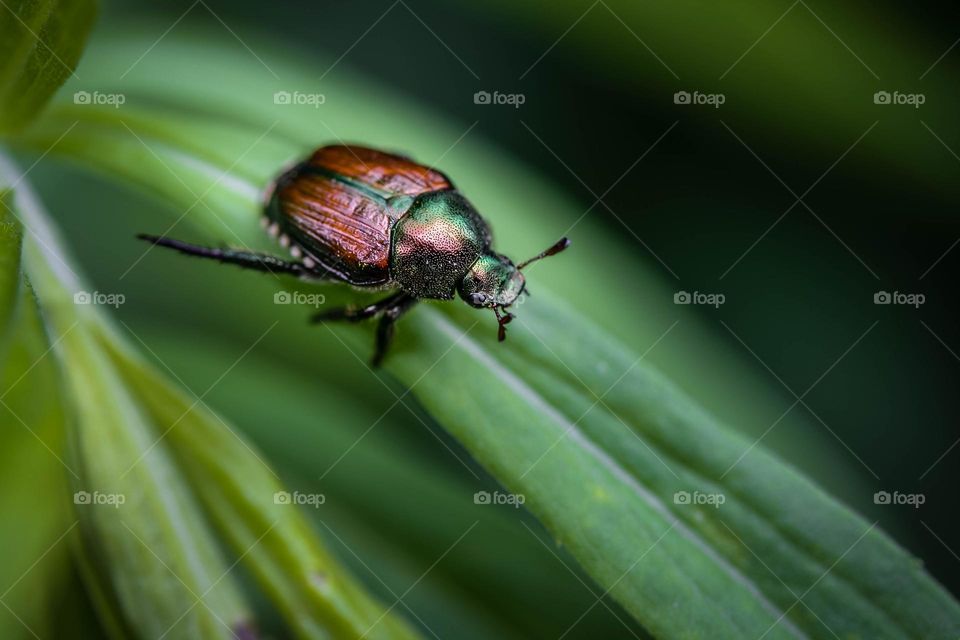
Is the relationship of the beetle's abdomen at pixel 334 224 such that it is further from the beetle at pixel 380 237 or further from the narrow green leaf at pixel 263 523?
the narrow green leaf at pixel 263 523

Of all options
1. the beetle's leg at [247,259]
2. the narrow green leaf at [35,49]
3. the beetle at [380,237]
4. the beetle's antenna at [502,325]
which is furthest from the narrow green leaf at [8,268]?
the beetle's antenna at [502,325]

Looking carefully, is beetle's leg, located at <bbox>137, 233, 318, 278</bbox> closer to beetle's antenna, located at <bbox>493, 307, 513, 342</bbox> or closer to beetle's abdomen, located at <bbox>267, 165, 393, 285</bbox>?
beetle's abdomen, located at <bbox>267, 165, 393, 285</bbox>

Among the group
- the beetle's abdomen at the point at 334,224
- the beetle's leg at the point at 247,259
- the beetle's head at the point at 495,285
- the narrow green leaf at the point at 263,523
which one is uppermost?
the beetle's head at the point at 495,285

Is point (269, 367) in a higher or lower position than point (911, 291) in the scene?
lower

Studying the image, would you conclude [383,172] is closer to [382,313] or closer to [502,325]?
[382,313]

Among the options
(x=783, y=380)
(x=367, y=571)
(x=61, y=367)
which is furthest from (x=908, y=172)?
(x=61, y=367)

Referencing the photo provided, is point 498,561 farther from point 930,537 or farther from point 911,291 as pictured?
point 911,291

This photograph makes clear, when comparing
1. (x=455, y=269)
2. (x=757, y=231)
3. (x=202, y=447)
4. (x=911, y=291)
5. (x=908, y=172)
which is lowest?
(x=202, y=447)

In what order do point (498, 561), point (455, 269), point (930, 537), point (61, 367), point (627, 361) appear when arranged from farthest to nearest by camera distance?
point (930, 537) < point (498, 561) < point (455, 269) < point (627, 361) < point (61, 367)
